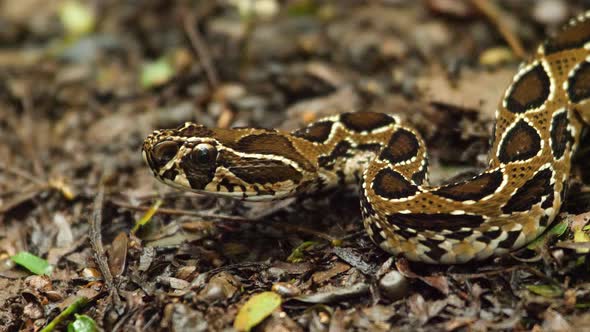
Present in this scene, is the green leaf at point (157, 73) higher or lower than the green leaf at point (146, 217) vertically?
higher

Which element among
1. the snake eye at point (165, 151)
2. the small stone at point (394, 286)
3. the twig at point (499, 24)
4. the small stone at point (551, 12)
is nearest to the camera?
the small stone at point (394, 286)

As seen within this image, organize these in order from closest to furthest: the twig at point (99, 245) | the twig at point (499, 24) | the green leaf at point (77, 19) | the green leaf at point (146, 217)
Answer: the twig at point (99, 245)
the green leaf at point (146, 217)
the twig at point (499, 24)
the green leaf at point (77, 19)

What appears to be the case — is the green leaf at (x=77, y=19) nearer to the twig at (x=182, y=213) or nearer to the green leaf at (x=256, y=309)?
the twig at (x=182, y=213)

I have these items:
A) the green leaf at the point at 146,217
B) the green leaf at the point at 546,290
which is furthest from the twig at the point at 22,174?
the green leaf at the point at 546,290

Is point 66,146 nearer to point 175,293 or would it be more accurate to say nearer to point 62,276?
point 62,276

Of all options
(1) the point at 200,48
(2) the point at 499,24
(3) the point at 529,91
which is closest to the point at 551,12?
(2) the point at 499,24

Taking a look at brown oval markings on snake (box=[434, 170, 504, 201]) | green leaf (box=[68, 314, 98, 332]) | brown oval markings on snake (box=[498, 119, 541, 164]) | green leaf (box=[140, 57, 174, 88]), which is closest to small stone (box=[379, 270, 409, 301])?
brown oval markings on snake (box=[434, 170, 504, 201])

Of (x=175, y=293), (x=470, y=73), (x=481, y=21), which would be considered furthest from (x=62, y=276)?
(x=481, y=21)
